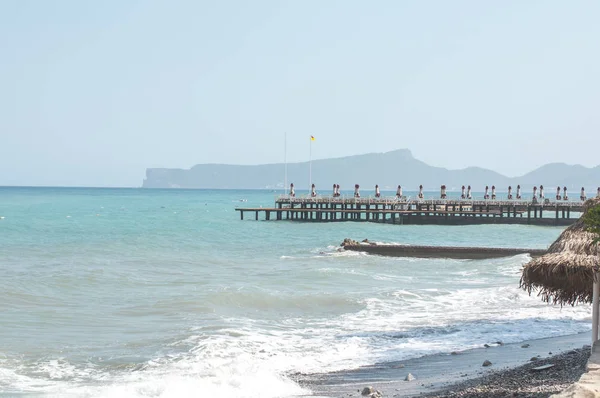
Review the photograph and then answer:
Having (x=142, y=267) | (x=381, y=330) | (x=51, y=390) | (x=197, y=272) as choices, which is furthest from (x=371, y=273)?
(x=51, y=390)

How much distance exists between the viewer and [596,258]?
10.4 metres

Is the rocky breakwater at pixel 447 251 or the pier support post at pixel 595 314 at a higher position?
the pier support post at pixel 595 314

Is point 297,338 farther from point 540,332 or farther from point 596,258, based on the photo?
point 596,258

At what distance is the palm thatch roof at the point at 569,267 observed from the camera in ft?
34.4

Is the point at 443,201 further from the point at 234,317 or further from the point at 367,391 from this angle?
the point at 367,391

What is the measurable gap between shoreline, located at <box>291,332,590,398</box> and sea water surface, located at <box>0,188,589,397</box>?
17.3 inches

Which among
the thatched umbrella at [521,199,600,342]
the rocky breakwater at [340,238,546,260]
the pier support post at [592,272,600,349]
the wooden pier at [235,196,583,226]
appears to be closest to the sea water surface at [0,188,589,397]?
the rocky breakwater at [340,238,546,260]

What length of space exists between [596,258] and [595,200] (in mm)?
1079

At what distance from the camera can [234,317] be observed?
15.5 m

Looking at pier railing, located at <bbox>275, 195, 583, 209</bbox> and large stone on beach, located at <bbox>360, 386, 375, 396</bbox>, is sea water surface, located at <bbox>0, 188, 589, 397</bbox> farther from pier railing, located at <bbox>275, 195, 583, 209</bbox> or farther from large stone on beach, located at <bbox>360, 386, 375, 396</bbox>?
pier railing, located at <bbox>275, 195, 583, 209</bbox>

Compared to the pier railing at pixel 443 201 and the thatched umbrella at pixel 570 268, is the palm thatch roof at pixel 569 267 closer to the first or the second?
the thatched umbrella at pixel 570 268

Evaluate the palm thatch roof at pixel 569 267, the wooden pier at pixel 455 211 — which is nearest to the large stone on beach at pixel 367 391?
the palm thatch roof at pixel 569 267

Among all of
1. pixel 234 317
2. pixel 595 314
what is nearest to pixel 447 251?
pixel 234 317

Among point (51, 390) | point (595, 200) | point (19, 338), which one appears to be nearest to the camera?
point (51, 390)
